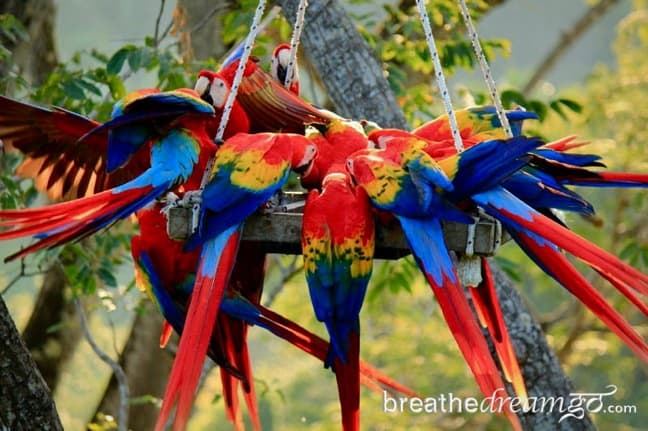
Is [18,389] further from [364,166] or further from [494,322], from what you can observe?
[494,322]

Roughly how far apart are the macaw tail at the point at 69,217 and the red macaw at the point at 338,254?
1.06ft

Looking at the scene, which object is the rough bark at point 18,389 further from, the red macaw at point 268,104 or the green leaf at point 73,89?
the green leaf at point 73,89

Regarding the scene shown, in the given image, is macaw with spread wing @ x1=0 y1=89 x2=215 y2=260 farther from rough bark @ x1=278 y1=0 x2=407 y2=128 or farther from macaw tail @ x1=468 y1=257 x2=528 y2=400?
rough bark @ x1=278 y1=0 x2=407 y2=128

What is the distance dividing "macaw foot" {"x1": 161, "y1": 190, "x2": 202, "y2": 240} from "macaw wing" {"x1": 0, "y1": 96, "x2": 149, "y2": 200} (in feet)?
1.25

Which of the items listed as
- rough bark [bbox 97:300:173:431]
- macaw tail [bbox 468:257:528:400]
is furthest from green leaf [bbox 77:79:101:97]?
macaw tail [bbox 468:257:528:400]

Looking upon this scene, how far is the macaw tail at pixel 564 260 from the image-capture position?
75.9 inches

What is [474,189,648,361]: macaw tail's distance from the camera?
6.32 ft

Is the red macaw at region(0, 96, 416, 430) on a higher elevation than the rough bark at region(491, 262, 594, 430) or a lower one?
lower

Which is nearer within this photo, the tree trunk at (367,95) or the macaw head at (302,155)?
the macaw head at (302,155)

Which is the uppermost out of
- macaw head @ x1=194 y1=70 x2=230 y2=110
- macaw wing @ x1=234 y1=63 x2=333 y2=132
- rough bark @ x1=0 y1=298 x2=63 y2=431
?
macaw wing @ x1=234 y1=63 x2=333 y2=132

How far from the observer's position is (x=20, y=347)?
7.06 feet

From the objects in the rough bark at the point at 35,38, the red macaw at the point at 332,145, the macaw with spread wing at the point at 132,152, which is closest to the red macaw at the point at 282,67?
the red macaw at the point at 332,145

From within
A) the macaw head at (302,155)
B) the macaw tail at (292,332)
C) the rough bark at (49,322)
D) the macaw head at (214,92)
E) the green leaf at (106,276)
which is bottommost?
the macaw tail at (292,332)

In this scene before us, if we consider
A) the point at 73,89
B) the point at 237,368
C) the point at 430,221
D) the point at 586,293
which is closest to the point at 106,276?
the point at 73,89
